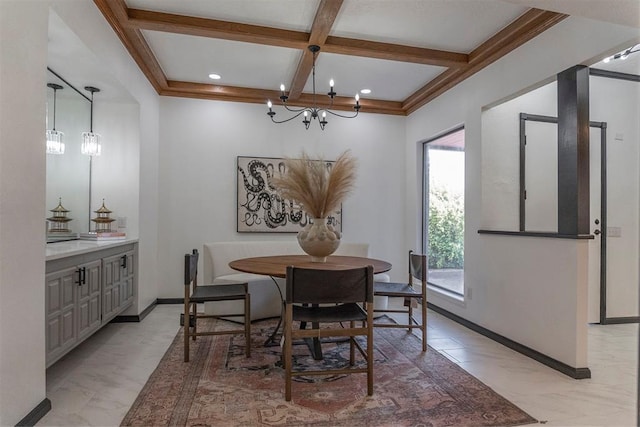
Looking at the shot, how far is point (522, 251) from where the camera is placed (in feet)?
9.76

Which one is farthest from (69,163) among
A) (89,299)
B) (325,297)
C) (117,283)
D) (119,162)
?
(325,297)

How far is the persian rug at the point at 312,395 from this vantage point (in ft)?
6.30

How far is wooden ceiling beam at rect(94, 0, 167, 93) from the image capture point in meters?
2.67

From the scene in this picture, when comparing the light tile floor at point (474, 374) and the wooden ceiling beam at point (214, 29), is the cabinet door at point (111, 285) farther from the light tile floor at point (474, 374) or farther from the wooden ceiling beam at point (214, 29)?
the wooden ceiling beam at point (214, 29)

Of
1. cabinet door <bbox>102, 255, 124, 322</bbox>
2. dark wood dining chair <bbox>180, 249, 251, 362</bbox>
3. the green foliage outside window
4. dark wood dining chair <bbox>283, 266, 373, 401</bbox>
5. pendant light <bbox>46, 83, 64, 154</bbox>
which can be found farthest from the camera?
the green foliage outside window

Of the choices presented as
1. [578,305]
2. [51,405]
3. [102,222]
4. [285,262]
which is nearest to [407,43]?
[285,262]

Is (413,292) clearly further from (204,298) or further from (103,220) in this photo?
(103,220)

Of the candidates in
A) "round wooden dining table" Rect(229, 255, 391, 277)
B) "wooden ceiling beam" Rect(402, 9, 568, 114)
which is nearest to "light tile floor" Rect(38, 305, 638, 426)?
"round wooden dining table" Rect(229, 255, 391, 277)

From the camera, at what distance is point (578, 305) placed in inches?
97.7

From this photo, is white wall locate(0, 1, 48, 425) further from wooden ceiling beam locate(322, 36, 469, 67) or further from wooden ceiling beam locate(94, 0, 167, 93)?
wooden ceiling beam locate(322, 36, 469, 67)

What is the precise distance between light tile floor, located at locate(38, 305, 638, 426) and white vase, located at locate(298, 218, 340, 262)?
4.37 feet

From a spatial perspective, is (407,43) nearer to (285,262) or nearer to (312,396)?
(285,262)

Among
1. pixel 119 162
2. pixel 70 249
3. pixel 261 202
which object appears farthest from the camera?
pixel 261 202

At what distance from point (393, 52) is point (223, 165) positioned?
2519mm
